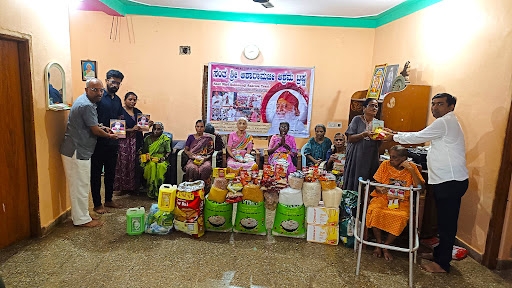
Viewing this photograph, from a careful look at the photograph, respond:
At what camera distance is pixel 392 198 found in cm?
281

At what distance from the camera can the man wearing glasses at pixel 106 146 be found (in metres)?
3.45

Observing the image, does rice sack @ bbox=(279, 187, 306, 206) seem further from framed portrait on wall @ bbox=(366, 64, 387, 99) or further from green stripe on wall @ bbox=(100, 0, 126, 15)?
green stripe on wall @ bbox=(100, 0, 126, 15)

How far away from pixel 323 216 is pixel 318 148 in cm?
149

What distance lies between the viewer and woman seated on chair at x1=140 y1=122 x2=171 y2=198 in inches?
162

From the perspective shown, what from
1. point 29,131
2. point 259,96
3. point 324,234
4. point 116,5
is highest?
point 116,5

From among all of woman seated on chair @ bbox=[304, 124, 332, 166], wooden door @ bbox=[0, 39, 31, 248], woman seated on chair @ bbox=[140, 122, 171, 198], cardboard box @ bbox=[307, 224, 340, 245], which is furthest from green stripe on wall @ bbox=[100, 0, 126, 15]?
cardboard box @ bbox=[307, 224, 340, 245]

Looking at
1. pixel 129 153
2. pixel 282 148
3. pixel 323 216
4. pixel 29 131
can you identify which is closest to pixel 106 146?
pixel 129 153

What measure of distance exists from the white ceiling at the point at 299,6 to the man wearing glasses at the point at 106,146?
1643 millimetres

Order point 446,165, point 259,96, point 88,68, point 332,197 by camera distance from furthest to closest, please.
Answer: point 259,96
point 88,68
point 332,197
point 446,165

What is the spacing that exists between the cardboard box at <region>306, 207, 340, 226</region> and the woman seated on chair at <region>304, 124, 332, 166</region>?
4.46 ft

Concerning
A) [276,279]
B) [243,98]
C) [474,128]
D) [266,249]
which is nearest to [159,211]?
[266,249]

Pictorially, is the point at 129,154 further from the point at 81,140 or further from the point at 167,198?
the point at 167,198


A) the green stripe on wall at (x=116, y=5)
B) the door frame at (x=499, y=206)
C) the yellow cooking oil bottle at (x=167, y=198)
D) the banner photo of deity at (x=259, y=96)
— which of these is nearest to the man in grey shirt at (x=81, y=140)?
the yellow cooking oil bottle at (x=167, y=198)

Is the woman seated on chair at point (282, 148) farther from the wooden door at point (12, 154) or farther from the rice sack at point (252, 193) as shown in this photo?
the wooden door at point (12, 154)
